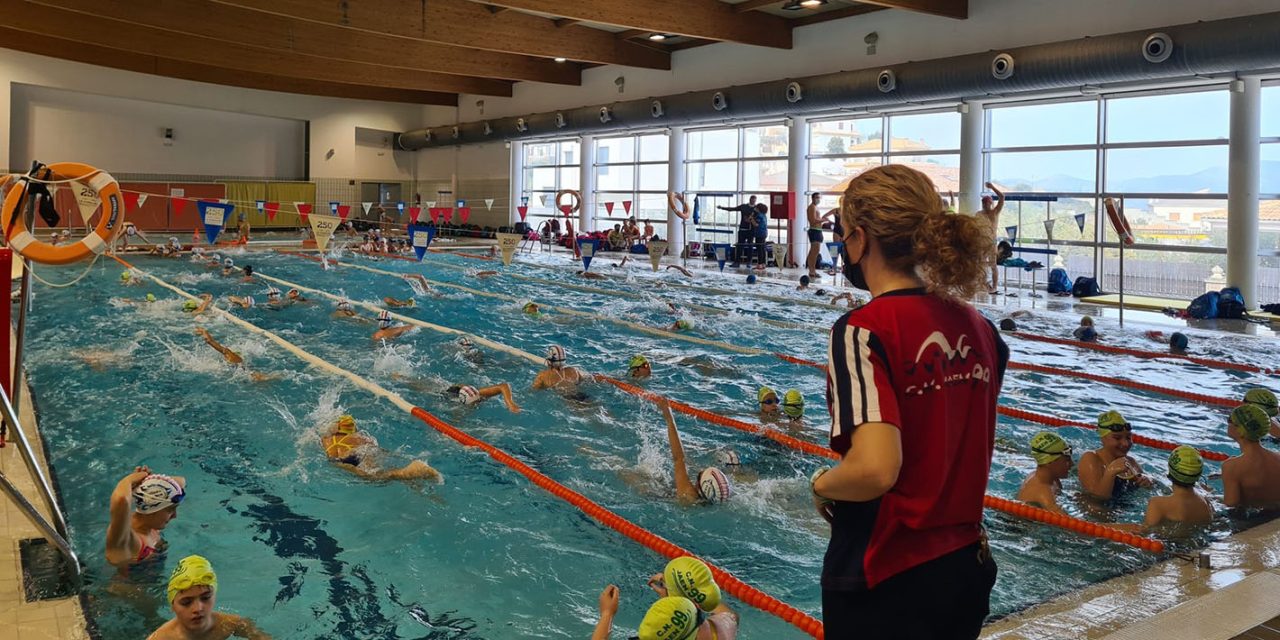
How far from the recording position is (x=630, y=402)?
290 inches

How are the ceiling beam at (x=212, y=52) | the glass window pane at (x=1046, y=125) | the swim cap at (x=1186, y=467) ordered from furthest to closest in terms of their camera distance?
the ceiling beam at (x=212, y=52) → the glass window pane at (x=1046, y=125) → the swim cap at (x=1186, y=467)

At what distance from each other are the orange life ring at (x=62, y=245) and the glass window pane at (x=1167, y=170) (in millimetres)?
14261

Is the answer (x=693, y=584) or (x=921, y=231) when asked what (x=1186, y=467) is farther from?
(x=921, y=231)

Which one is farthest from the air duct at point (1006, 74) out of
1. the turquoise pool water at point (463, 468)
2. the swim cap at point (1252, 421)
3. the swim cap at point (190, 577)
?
the swim cap at point (190, 577)

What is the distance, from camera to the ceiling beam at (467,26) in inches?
569

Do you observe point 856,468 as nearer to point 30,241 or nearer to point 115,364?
point 30,241

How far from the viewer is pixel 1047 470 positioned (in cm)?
494

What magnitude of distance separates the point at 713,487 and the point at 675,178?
18.2 metres

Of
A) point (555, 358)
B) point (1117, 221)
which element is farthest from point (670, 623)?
point (1117, 221)

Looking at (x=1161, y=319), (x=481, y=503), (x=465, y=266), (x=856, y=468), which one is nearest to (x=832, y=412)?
(x=856, y=468)

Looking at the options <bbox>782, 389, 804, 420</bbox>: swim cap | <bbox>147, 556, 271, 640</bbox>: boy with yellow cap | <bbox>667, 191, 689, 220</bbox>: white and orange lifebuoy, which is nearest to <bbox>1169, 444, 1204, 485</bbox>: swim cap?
<bbox>782, 389, 804, 420</bbox>: swim cap

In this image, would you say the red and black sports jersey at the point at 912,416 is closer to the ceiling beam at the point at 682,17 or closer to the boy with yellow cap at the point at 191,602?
the boy with yellow cap at the point at 191,602

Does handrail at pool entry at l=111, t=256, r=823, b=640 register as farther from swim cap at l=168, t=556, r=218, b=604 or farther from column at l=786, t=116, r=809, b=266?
column at l=786, t=116, r=809, b=266

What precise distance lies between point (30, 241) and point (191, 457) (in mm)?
1872
